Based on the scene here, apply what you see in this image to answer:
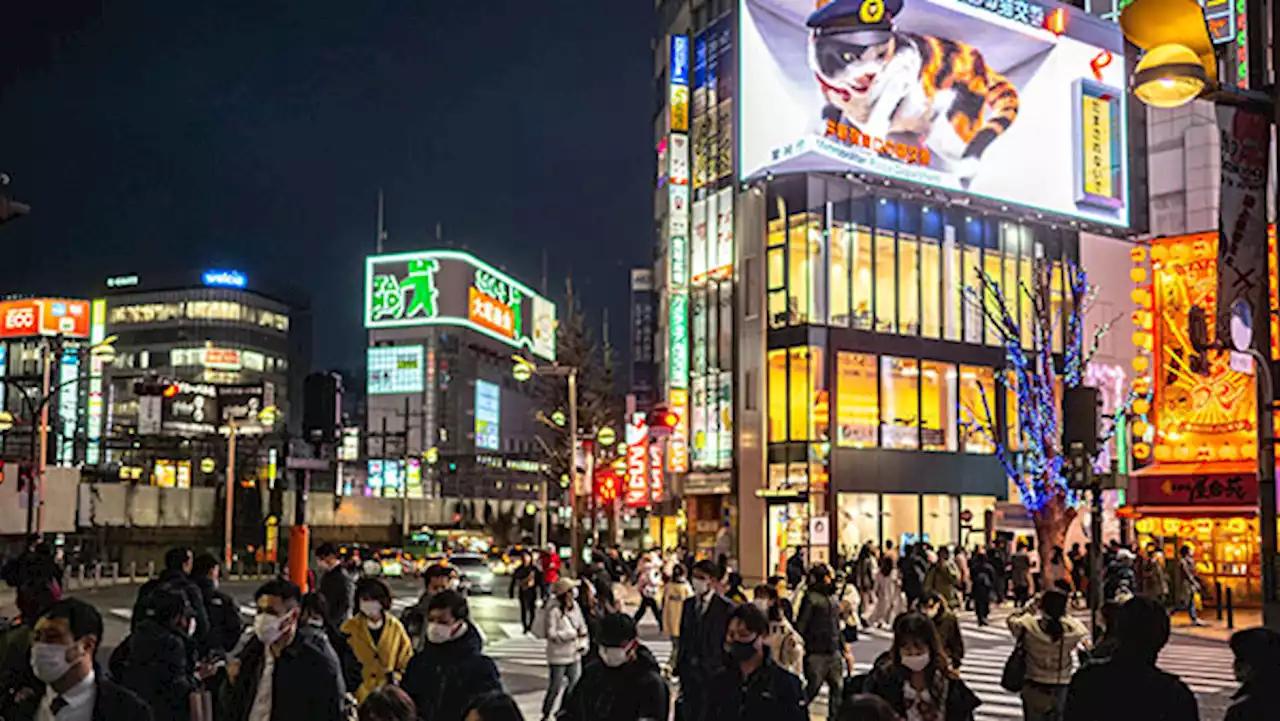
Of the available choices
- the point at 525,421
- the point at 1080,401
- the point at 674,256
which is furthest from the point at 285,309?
the point at 1080,401

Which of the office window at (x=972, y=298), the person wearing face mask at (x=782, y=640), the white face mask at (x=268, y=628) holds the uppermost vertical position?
the office window at (x=972, y=298)

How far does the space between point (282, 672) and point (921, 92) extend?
161 ft

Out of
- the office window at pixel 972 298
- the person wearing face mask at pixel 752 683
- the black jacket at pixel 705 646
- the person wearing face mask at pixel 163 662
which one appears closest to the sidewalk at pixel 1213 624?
the black jacket at pixel 705 646

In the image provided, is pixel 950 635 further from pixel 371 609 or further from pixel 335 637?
pixel 335 637

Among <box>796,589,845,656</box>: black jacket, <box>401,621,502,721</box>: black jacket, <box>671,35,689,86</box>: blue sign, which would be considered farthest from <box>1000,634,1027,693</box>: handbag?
<box>671,35,689,86</box>: blue sign

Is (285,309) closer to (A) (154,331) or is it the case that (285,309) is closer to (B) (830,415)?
(A) (154,331)

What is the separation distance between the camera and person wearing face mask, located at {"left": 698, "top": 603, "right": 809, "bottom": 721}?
6484 mm

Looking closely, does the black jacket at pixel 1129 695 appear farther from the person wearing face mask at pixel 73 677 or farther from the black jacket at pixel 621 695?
the person wearing face mask at pixel 73 677

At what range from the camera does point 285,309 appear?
142 m

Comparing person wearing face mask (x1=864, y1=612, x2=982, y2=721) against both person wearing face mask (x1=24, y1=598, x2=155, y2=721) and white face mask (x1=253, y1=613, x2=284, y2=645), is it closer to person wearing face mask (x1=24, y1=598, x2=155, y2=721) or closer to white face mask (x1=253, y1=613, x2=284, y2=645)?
white face mask (x1=253, y1=613, x2=284, y2=645)

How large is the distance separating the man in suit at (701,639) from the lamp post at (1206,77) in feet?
11.9

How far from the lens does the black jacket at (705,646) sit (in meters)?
10.4

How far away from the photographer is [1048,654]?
30.8 ft

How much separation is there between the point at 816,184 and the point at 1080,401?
35.0m
